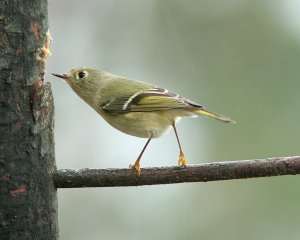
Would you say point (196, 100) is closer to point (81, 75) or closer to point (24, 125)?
point (81, 75)

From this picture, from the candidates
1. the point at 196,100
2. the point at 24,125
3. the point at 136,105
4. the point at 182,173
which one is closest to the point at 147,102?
the point at 136,105

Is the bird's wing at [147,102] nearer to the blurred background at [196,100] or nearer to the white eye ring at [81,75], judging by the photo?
the white eye ring at [81,75]

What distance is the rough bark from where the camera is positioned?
2.55 meters

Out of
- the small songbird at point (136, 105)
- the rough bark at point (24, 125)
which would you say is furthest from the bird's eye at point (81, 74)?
the rough bark at point (24, 125)

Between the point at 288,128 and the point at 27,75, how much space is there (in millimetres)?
3746

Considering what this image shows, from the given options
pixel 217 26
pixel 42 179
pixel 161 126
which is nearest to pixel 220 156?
pixel 217 26

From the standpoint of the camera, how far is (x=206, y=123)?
21.7ft

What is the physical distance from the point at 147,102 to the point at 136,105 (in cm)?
8

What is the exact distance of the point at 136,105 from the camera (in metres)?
3.86

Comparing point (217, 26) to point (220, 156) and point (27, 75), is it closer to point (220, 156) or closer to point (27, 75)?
point (220, 156)

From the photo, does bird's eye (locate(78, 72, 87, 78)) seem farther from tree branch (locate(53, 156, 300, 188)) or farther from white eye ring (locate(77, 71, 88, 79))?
tree branch (locate(53, 156, 300, 188))

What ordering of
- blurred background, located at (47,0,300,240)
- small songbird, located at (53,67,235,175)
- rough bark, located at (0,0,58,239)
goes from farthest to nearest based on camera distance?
blurred background, located at (47,0,300,240) → small songbird, located at (53,67,235,175) → rough bark, located at (0,0,58,239)

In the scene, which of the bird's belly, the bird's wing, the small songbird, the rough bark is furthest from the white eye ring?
the rough bark

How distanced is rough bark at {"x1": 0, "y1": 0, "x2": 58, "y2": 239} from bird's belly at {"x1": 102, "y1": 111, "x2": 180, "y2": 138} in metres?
1.10
